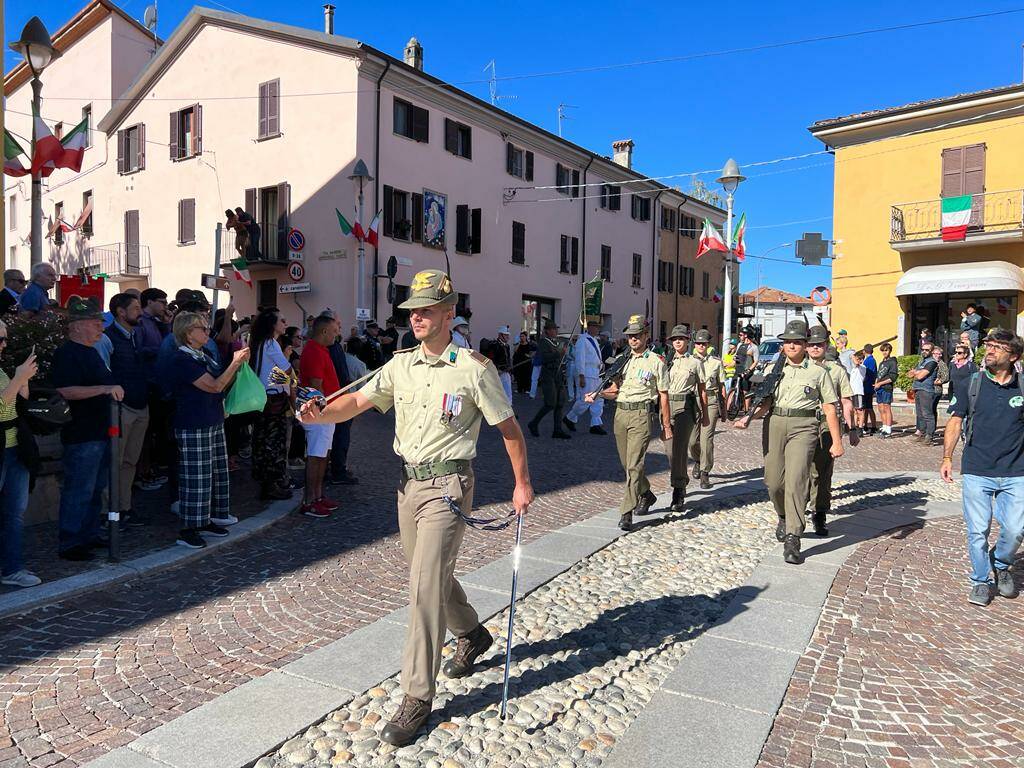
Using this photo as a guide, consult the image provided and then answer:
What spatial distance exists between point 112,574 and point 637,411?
4.43 m

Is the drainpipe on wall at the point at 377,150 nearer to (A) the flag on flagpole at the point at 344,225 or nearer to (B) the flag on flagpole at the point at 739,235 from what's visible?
(A) the flag on flagpole at the point at 344,225

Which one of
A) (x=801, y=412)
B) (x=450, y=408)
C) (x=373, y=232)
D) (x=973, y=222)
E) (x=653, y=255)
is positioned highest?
(x=653, y=255)

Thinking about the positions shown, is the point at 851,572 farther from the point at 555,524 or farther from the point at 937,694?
the point at 555,524

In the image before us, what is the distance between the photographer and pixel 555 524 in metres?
7.05

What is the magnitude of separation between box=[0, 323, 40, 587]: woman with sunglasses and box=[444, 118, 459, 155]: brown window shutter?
21132 millimetres

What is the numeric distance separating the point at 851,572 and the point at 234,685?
4.46 meters

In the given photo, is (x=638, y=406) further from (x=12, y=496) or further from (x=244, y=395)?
(x=12, y=496)

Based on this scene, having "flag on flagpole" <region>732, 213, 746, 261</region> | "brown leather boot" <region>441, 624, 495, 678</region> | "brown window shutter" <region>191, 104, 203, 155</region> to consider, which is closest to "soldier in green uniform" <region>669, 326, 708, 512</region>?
"brown leather boot" <region>441, 624, 495, 678</region>

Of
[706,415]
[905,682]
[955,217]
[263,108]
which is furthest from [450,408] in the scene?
[955,217]

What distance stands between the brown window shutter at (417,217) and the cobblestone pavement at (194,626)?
16636mm

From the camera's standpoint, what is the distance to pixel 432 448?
11.1 feet

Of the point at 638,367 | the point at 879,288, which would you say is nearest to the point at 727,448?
the point at 638,367

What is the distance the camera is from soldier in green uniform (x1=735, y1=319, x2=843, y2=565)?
606cm

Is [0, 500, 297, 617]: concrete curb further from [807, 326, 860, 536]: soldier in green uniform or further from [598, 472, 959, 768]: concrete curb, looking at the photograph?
[807, 326, 860, 536]: soldier in green uniform
